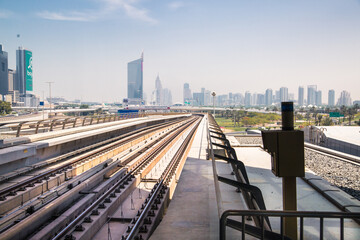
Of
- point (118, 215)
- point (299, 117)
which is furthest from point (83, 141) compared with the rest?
point (299, 117)

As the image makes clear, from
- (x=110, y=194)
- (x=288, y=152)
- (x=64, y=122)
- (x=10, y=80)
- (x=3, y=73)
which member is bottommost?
(x=110, y=194)

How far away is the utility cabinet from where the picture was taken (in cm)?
273

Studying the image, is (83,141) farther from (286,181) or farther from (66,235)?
(286,181)

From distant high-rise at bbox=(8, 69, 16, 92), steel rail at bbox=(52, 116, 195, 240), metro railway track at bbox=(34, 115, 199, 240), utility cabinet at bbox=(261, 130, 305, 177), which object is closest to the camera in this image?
utility cabinet at bbox=(261, 130, 305, 177)

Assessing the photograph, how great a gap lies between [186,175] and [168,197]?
3056 mm

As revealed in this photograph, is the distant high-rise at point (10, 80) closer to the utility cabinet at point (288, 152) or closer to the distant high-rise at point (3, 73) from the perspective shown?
the distant high-rise at point (3, 73)

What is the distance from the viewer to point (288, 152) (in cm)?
276

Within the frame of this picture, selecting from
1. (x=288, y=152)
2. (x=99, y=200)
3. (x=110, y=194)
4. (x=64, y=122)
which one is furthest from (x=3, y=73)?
(x=288, y=152)

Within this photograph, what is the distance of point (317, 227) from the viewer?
11.0ft

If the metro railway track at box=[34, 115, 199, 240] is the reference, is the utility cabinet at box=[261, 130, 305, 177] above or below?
above

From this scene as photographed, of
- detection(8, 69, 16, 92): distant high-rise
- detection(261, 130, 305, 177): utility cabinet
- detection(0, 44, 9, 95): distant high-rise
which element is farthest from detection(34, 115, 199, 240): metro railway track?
detection(8, 69, 16, 92): distant high-rise

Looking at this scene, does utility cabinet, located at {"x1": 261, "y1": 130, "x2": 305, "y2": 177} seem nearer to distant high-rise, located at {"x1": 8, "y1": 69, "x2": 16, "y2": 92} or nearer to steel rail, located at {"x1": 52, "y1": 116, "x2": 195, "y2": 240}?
steel rail, located at {"x1": 52, "y1": 116, "x2": 195, "y2": 240}

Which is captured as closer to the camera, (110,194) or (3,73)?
(110,194)

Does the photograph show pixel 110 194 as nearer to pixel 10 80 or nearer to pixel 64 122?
pixel 64 122
